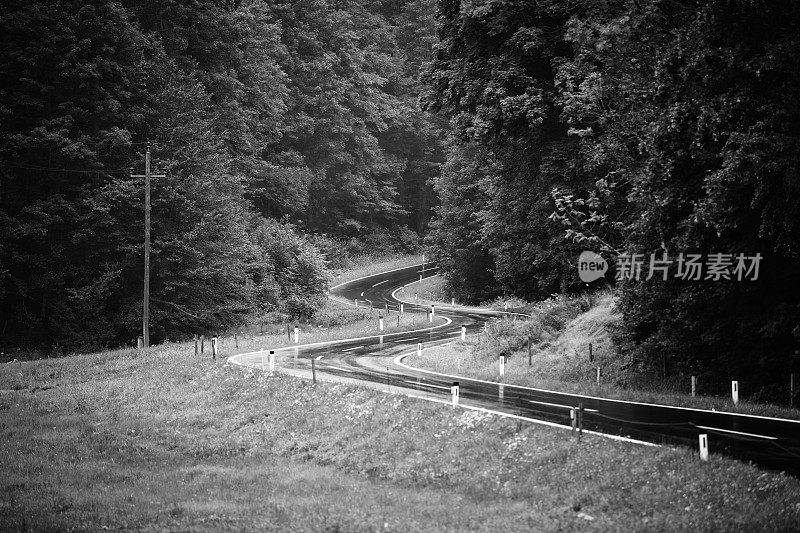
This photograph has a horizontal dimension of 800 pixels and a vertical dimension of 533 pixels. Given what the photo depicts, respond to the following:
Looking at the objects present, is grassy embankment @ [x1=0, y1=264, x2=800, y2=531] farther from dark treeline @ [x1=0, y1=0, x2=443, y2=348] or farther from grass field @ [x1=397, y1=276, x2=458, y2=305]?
grass field @ [x1=397, y1=276, x2=458, y2=305]

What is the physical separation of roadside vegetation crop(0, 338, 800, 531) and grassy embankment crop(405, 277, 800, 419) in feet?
17.8

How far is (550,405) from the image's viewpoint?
65.3 ft

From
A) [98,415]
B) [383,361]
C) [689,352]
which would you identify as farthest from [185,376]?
[689,352]

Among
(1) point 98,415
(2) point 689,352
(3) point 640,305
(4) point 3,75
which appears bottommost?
(1) point 98,415

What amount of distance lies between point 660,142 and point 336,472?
37.4 feet

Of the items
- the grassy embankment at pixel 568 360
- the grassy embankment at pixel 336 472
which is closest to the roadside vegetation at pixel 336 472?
the grassy embankment at pixel 336 472

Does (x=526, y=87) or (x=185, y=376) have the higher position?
(x=526, y=87)

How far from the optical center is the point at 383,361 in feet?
102

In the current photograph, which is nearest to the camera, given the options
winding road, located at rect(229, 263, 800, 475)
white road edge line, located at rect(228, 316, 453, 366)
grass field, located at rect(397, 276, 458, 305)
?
winding road, located at rect(229, 263, 800, 475)

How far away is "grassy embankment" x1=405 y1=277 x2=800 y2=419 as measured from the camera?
69.2 feet

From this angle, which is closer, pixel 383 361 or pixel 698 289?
pixel 698 289

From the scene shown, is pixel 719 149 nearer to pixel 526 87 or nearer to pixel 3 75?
pixel 526 87

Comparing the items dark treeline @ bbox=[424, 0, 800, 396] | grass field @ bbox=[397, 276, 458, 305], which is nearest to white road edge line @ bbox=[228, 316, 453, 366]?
dark treeline @ bbox=[424, 0, 800, 396]

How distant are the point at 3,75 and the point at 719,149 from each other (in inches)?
1607
